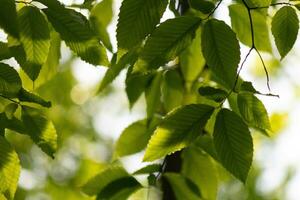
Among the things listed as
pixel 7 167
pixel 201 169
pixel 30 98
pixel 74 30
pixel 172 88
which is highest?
pixel 74 30

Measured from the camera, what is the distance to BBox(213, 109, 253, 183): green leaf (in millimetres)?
985

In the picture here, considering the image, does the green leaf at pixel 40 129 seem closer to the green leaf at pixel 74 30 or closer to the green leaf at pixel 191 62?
the green leaf at pixel 74 30

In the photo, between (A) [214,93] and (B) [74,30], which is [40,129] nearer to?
(B) [74,30]

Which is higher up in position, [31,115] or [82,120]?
[31,115]

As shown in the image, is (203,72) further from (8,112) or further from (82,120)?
(82,120)

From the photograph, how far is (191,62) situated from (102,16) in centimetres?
27

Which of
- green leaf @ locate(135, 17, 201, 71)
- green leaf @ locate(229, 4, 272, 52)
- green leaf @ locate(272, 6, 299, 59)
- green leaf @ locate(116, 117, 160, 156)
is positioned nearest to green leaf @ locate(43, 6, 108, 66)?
green leaf @ locate(135, 17, 201, 71)

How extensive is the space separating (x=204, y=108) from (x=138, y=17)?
0.21m

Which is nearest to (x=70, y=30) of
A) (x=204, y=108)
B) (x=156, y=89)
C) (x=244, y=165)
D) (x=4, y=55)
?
(x=4, y=55)

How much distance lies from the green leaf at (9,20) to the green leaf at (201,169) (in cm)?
78

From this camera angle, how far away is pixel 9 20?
0.83 metres

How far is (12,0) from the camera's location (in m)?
0.84

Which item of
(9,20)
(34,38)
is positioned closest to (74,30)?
(34,38)

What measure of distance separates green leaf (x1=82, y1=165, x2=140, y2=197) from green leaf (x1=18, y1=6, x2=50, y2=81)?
0.45 meters
